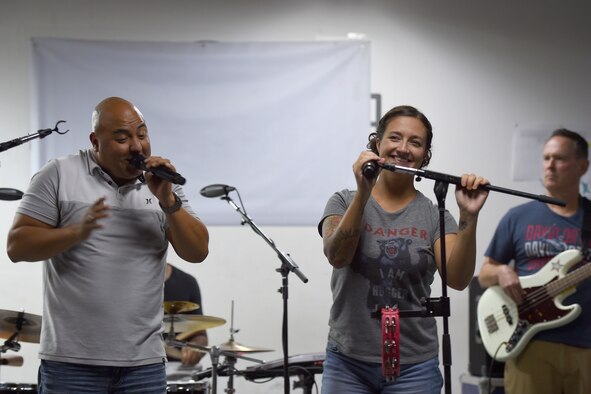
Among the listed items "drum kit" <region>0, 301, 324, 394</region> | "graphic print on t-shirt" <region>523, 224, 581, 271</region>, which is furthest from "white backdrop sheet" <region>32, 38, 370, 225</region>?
"graphic print on t-shirt" <region>523, 224, 581, 271</region>

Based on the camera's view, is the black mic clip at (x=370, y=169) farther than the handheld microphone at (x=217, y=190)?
No

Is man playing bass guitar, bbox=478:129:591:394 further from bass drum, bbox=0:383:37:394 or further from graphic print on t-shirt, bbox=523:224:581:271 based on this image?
bass drum, bbox=0:383:37:394

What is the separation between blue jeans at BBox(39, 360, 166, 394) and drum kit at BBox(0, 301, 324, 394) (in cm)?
130

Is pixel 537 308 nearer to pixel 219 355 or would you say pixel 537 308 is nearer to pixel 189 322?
pixel 219 355

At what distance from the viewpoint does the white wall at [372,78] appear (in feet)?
16.7

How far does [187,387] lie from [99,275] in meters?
1.45

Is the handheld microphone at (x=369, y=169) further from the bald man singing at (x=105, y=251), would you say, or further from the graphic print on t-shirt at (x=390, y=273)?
the bald man singing at (x=105, y=251)

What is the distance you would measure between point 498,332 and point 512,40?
7.00ft

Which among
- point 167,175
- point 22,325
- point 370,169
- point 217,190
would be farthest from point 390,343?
point 22,325

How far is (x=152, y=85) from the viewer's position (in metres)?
5.14

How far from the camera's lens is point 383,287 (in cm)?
250

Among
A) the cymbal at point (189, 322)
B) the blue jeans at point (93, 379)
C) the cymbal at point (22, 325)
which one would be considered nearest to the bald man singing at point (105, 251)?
the blue jeans at point (93, 379)

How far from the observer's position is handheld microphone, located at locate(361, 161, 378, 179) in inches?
94.9

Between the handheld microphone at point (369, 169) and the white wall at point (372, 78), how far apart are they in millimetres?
2668
